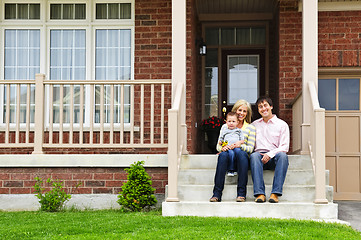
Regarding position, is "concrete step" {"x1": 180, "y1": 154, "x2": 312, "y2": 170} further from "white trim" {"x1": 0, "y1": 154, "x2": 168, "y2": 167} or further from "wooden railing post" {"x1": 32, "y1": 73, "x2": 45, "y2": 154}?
"wooden railing post" {"x1": 32, "y1": 73, "x2": 45, "y2": 154}

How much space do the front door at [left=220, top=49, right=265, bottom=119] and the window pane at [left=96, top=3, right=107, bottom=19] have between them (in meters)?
2.58

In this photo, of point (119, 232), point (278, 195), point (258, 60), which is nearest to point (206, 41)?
point (258, 60)

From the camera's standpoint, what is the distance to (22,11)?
9.39m

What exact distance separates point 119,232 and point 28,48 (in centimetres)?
510

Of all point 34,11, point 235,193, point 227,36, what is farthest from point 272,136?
point 34,11

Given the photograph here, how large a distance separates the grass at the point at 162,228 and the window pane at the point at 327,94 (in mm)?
3487

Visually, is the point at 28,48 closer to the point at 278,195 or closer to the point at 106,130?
the point at 106,130

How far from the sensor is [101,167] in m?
7.50

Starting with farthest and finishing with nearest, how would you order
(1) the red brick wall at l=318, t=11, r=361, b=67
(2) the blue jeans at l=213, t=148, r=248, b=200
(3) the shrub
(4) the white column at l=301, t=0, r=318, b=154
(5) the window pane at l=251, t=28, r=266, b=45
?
(5) the window pane at l=251, t=28, r=266, b=45, (1) the red brick wall at l=318, t=11, r=361, b=67, (4) the white column at l=301, t=0, r=318, b=154, (3) the shrub, (2) the blue jeans at l=213, t=148, r=248, b=200

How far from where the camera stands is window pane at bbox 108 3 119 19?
30.6 ft

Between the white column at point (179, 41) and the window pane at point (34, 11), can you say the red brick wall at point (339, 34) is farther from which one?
the window pane at point (34, 11)

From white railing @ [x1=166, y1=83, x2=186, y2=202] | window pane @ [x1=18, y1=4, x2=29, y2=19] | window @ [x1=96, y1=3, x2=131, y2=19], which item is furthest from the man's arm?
window pane @ [x1=18, y1=4, x2=29, y2=19]

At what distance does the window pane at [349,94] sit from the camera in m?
8.81

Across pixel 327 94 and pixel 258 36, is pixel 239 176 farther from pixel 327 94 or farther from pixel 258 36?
pixel 258 36
